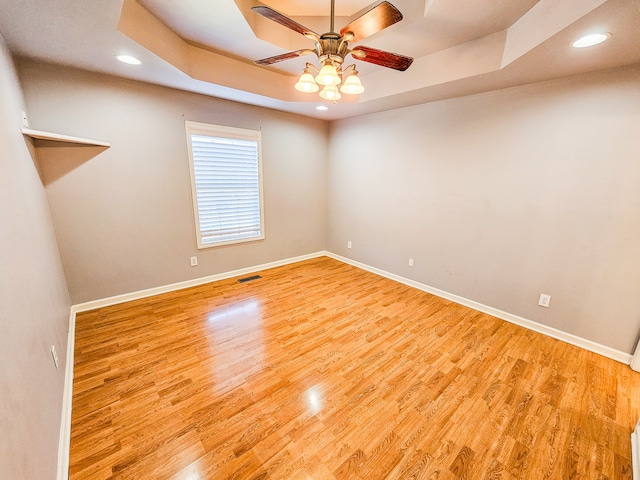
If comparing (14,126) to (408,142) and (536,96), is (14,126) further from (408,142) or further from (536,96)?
(536,96)

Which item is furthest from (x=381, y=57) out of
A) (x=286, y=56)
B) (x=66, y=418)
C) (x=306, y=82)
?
(x=66, y=418)

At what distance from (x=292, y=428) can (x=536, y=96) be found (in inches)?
136

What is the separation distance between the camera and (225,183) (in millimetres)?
3510

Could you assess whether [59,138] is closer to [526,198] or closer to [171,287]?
[171,287]

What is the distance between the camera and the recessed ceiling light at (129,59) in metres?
2.09

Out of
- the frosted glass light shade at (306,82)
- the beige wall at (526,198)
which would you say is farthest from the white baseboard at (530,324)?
the frosted glass light shade at (306,82)

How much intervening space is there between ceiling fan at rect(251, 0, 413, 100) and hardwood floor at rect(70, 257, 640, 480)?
212cm

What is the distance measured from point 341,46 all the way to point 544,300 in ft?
9.74

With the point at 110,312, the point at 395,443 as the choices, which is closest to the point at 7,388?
the point at 395,443

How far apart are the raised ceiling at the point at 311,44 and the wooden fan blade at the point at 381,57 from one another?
462 mm

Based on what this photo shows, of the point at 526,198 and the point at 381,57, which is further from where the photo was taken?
the point at 526,198

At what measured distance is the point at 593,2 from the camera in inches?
52.2

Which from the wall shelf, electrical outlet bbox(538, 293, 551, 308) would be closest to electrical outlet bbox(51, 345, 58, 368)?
the wall shelf

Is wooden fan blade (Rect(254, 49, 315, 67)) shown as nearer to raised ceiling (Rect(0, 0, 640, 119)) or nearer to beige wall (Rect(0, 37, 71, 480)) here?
raised ceiling (Rect(0, 0, 640, 119))
